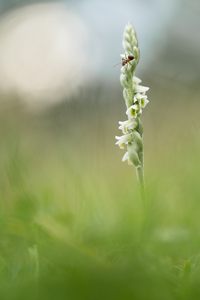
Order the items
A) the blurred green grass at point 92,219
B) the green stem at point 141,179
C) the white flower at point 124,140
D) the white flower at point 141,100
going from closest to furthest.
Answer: the blurred green grass at point 92,219
the green stem at point 141,179
the white flower at point 141,100
the white flower at point 124,140

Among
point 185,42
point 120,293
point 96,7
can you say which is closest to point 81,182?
point 120,293

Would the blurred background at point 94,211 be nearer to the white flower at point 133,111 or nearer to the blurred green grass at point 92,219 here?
the blurred green grass at point 92,219

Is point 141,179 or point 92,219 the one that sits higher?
point 141,179

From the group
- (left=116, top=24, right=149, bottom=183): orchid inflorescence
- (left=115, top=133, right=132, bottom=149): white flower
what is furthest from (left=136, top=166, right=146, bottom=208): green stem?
(left=115, top=133, right=132, bottom=149): white flower

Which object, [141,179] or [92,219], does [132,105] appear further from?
[92,219]

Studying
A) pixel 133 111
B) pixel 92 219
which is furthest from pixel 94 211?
pixel 133 111

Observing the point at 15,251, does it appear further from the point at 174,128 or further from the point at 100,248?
the point at 174,128

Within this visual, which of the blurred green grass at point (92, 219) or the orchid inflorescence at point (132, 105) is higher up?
the orchid inflorescence at point (132, 105)

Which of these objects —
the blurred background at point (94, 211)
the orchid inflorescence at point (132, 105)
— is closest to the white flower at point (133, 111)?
the orchid inflorescence at point (132, 105)

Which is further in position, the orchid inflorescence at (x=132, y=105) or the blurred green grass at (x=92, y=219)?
the orchid inflorescence at (x=132, y=105)
